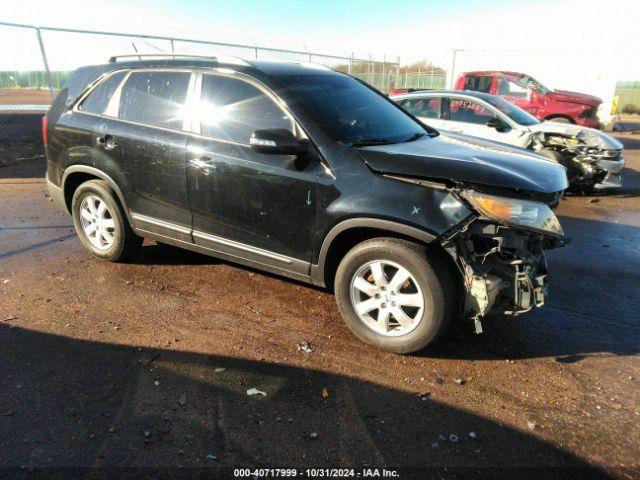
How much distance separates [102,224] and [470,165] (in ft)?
11.6

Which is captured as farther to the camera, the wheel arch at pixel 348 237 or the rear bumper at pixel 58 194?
the rear bumper at pixel 58 194

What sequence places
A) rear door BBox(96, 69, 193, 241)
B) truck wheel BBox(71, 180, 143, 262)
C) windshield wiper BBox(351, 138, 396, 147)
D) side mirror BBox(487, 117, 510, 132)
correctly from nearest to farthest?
windshield wiper BBox(351, 138, 396, 147), rear door BBox(96, 69, 193, 241), truck wheel BBox(71, 180, 143, 262), side mirror BBox(487, 117, 510, 132)

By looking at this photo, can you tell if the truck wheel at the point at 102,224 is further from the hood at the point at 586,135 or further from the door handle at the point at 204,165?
the hood at the point at 586,135

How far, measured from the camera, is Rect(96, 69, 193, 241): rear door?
4008 mm

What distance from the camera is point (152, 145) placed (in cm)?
408

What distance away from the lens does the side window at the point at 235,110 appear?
362cm

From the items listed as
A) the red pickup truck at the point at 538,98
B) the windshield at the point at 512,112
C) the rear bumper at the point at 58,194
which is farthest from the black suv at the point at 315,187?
the red pickup truck at the point at 538,98

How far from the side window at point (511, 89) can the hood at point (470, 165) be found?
35.0 ft

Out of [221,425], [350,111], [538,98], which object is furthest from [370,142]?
[538,98]

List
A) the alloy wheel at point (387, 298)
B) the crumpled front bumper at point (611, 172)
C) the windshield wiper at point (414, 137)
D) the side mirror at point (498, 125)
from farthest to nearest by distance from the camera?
the side mirror at point (498, 125) → the crumpled front bumper at point (611, 172) → the windshield wiper at point (414, 137) → the alloy wheel at point (387, 298)

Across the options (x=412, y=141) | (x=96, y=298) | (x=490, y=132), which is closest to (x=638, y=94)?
(x=490, y=132)

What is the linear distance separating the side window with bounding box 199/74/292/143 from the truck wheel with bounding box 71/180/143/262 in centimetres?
137

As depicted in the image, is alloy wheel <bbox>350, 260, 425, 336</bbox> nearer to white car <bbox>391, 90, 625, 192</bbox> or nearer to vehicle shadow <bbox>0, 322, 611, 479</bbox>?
vehicle shadow <bbox>0, 322, 611, 479</bbox>

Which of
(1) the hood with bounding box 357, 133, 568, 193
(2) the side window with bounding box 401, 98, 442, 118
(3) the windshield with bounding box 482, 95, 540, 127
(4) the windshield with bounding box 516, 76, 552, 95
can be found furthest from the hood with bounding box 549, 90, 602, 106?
(1) the hood with bounding box 357, 133, 568, 193
